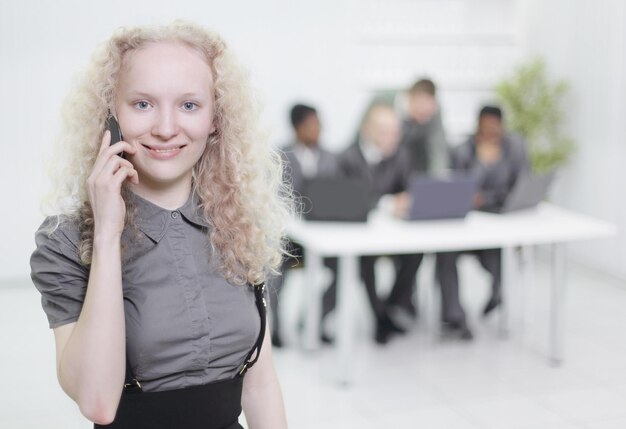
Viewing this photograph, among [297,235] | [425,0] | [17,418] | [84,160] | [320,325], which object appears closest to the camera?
[84,160]

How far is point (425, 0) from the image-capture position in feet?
20.5

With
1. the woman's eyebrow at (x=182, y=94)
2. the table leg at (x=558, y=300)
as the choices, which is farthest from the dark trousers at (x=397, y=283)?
the woman's eyebrow at (x=182, y=94)

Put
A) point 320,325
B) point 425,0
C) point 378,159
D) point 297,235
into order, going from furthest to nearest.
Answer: point 425,0
point 378,159
point 320,325
point 297,235

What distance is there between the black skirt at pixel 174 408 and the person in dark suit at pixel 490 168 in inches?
130

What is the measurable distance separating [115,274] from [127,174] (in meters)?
0.15

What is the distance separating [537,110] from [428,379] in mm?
3074

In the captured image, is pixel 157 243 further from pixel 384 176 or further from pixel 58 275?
pixel 384 176

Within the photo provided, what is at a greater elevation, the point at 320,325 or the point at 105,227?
the point at 105,227

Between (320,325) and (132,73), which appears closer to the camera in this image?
(132,73)

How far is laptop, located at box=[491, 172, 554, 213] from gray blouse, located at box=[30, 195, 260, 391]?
116 inches

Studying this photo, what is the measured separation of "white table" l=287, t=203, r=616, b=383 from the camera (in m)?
3.44

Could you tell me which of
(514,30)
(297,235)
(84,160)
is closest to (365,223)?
(297,235)

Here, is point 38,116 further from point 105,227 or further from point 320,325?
point 105,227

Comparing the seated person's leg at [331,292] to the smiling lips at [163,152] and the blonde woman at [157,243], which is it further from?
the smiling lips at [163,152]
